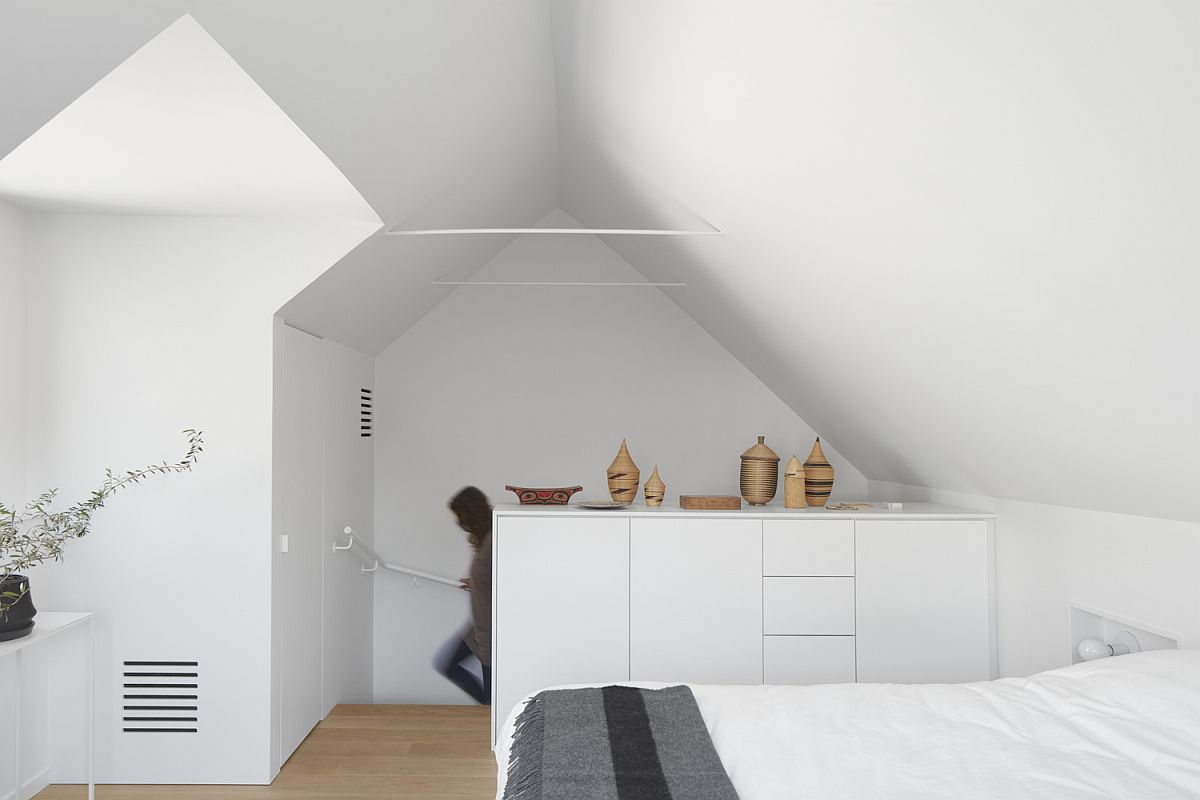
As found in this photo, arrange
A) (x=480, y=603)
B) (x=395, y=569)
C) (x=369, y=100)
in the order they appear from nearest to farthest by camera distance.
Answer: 1. (x=369, y=100)
2. (x=395, y=569)
3. (x=480, y=603)

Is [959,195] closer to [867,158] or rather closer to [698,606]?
[867,158]

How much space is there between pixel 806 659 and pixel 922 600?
563 millimetres

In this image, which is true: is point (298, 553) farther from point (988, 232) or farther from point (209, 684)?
point (988, 232)

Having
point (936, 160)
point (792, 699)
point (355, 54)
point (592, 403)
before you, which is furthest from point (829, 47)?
point (592, 403)

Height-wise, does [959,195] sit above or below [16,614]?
above

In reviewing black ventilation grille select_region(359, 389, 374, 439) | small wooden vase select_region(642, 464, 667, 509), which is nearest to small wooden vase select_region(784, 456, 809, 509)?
small wooden vase select_region(642, 464, 667, 509)

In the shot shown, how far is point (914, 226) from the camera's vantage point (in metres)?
2.39

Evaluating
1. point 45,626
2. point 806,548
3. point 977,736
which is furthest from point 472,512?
point 977,736

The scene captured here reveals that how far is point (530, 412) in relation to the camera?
5719mm

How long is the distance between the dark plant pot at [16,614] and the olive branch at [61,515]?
197 mm

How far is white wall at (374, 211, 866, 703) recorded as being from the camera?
566 centimetres

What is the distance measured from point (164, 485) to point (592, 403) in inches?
103

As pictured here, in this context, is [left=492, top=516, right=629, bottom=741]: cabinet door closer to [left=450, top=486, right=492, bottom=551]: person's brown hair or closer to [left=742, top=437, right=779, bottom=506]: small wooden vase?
[left=742, top=437, right=779, bottom=506]: small wooden vase

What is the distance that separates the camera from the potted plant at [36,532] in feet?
10.3
